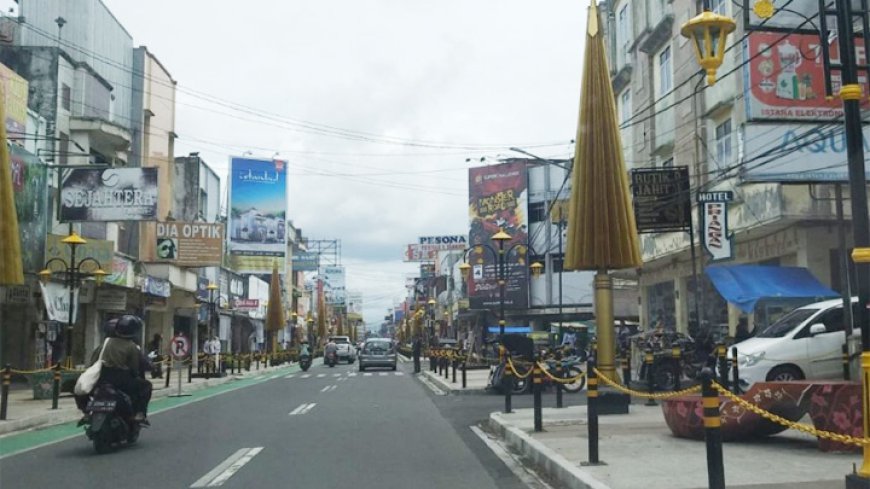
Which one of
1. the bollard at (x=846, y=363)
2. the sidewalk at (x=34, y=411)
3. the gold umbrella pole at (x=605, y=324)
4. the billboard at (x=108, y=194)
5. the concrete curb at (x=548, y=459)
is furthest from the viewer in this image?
the billboard at (x=108, y=194)

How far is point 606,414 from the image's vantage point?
13.7 metres

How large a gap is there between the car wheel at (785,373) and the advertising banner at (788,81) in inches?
194

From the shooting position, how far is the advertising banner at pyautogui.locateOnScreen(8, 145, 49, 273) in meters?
20.7

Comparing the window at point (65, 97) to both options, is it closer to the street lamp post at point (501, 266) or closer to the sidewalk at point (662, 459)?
the street lamp post at point (501, 266)

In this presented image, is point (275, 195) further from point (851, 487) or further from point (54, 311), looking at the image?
point (851, 487)

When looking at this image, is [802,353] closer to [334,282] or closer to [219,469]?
[219,469]

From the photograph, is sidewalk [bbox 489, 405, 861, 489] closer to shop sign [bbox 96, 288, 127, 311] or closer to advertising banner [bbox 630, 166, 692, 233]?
advertising banner [bbox 630, 166, 692, 233]

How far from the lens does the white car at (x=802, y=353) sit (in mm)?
15281

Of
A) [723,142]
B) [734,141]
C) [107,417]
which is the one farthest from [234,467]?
[723,142]

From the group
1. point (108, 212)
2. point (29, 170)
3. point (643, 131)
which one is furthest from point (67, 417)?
point (643, 131)

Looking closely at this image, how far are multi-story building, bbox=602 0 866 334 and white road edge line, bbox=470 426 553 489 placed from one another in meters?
6.08

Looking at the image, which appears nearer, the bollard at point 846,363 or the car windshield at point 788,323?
the bollard at point 846,363

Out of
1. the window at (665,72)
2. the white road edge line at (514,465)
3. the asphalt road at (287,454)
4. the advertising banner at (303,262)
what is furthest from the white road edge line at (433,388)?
the advertising banner at (303,262)

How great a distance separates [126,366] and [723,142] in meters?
18.0
